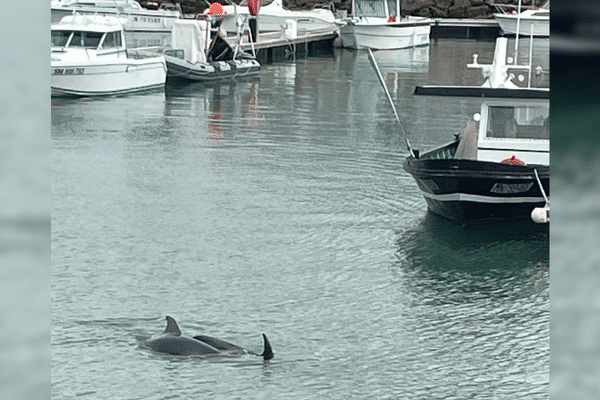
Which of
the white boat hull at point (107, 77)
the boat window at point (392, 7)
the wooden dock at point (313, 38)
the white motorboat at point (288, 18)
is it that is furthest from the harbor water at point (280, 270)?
the white motorboat at point (288, 18)

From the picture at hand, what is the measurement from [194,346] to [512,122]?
659 centimetres

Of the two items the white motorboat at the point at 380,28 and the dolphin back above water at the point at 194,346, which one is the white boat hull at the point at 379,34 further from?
the dolphin back above water at the point at 194,346

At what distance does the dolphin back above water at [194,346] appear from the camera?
854 cm

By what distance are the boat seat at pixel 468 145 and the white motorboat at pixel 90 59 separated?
12.9 metres

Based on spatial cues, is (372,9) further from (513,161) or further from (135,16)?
(513,161)

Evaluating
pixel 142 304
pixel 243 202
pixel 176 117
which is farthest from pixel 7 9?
pixel 176 117

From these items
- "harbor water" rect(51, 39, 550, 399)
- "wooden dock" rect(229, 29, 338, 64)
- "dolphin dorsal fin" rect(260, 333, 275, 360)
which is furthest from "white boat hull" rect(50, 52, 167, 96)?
"dolphin dorsal fin" rect(260, 333, 275, 360)

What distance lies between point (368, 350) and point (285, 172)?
8470mm

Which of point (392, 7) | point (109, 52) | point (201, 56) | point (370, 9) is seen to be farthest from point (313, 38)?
point (109, 52)

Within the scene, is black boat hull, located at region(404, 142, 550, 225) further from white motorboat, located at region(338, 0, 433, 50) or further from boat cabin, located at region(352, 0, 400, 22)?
boat cabin, located at region(352, 0, 400, 22)

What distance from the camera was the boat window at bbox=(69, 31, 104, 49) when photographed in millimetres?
25439

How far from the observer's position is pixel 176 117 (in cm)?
2333

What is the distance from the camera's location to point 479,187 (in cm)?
1309

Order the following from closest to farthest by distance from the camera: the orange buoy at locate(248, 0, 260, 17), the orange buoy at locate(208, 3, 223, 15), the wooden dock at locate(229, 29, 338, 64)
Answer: the orange buoy at locate(208, 3, 223, 15)
the wooden dock at locate(229, 29, 338, 64)
the orange buoy at locate(248, 0, 260, 17)
